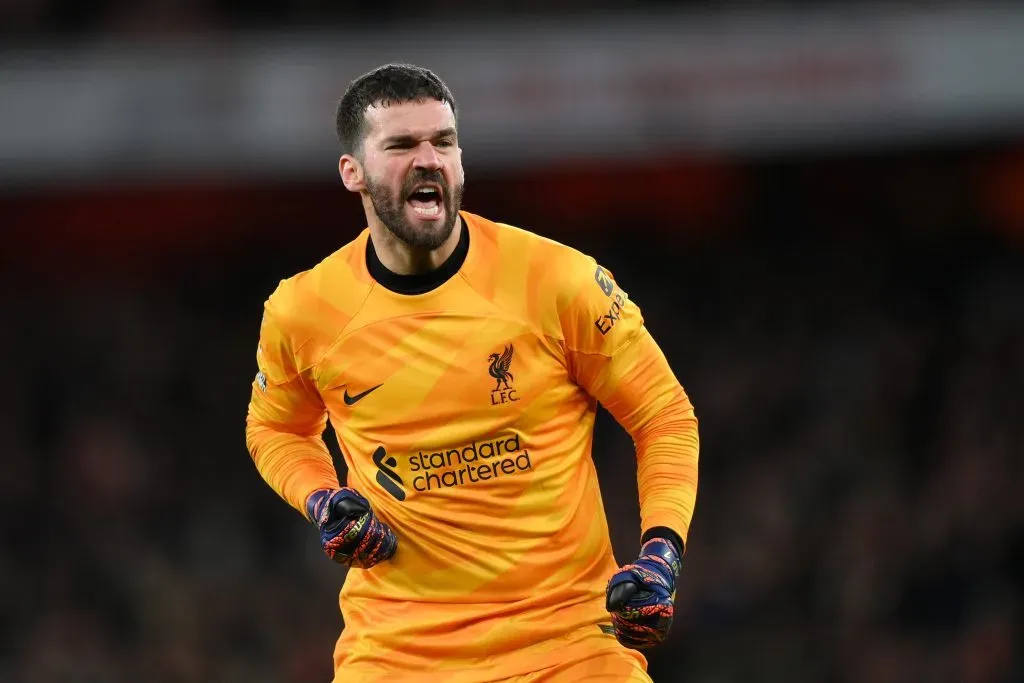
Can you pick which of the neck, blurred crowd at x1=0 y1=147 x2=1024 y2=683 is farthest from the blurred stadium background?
the neck

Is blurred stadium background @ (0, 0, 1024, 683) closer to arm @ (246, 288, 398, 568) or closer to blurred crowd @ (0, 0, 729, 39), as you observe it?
blurred crowd @ (0, 0, 729, 39)

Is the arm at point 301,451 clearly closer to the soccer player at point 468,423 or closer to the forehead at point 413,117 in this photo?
the soccer player at point 468,423

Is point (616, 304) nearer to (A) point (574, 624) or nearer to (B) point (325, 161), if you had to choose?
(A) point (574, 624)

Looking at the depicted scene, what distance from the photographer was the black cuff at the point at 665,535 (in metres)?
4.01

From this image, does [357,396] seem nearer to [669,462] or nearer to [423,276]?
[423,276]

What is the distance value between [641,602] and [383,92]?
144cm

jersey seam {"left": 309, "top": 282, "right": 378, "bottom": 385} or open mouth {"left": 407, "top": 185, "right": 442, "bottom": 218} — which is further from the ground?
open mouth {"left": 407, "top": 185, "right": 442, "bottom": 218}

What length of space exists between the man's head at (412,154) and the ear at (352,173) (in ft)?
0.19

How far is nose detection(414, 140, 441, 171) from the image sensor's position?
4066 millimetres
